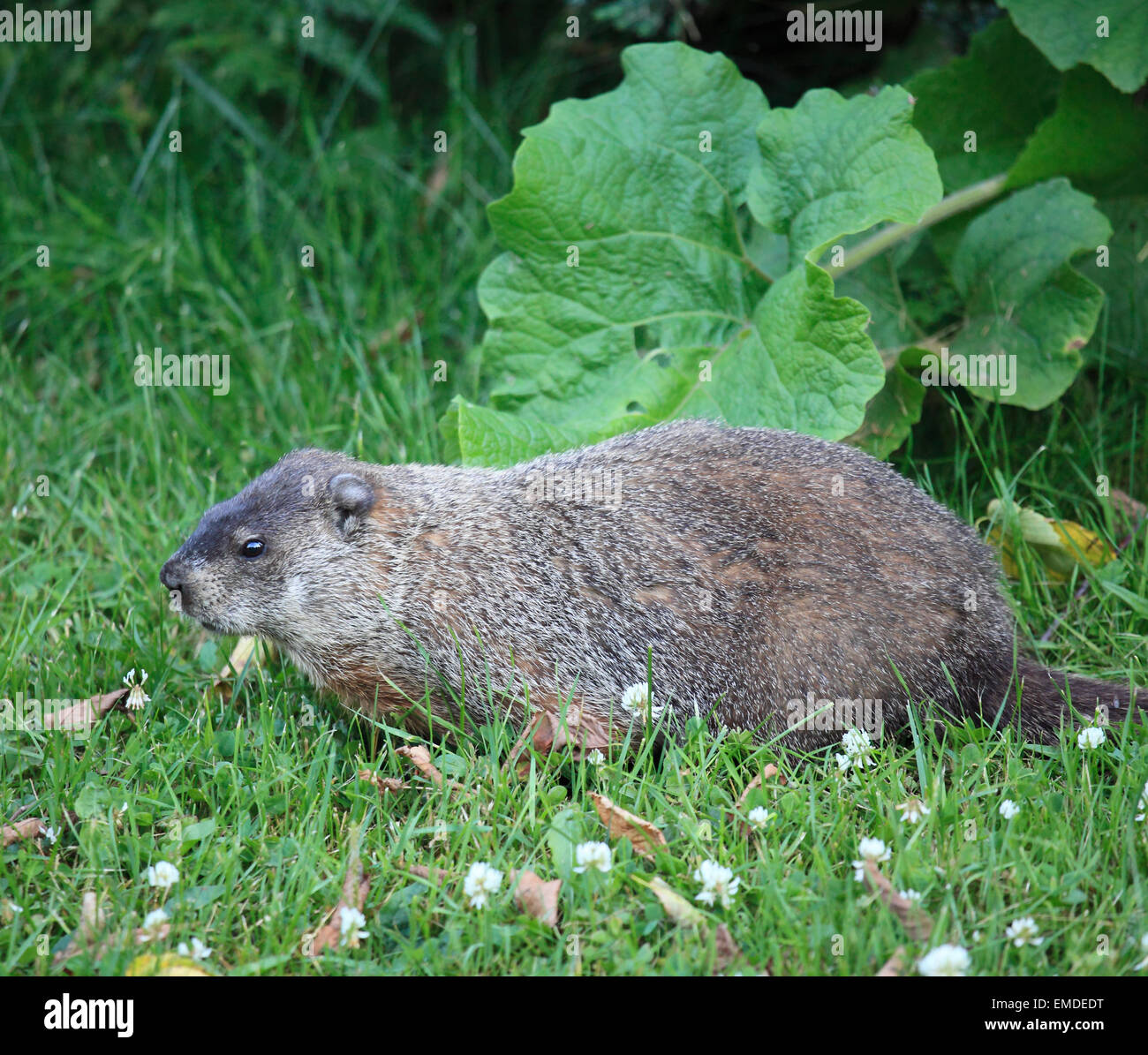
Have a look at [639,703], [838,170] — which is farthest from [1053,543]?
[639,703]

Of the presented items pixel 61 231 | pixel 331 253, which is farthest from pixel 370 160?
pixel 61 231

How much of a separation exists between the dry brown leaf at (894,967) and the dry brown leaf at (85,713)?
9.54 feet

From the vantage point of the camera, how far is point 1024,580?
5070mm

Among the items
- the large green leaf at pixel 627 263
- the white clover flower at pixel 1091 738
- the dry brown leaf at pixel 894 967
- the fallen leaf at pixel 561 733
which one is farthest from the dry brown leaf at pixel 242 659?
the white clover flower at pixel 1091 738

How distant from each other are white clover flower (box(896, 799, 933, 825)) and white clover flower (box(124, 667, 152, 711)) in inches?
111

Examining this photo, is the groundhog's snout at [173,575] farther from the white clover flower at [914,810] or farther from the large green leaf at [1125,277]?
the large green leaf at [1125,277]

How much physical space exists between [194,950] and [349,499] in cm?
195

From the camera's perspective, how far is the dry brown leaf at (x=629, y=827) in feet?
12.1

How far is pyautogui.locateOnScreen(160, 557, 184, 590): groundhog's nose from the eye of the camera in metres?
4.59

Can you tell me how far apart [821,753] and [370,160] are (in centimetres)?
513

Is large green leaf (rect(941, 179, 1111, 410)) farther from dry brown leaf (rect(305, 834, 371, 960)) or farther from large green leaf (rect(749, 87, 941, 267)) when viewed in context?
dry brown leaf (rect(305, 834, 371, 960))

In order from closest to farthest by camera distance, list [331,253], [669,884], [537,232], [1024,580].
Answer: [669,884], [1024,580], [537,232], [331,253]

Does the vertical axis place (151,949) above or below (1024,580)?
below

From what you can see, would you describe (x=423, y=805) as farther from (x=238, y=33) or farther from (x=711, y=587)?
(x=238, y=33)
